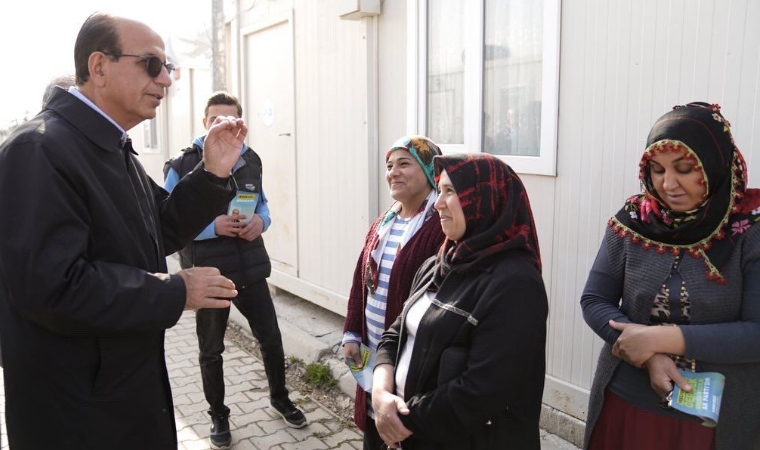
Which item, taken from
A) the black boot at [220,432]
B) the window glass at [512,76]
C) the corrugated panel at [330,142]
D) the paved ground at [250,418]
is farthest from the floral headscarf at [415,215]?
the corrugated panel at [330,142]

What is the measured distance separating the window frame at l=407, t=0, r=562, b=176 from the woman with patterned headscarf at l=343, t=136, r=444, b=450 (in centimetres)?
76

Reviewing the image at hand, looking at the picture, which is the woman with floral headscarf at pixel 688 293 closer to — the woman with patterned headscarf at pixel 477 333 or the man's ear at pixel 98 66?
the woman with patterned headscarf at pixel 477 333

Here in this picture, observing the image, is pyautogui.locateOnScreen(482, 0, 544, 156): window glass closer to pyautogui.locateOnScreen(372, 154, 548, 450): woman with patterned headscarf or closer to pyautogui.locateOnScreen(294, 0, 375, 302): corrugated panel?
pyautogui.locateOnScreen(294, 0, 375, 302): corrugated panel

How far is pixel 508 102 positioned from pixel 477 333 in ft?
6.98

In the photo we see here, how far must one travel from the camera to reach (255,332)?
4027 mm

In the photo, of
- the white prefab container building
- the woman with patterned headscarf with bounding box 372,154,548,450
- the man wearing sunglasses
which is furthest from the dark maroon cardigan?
the white prefab container building

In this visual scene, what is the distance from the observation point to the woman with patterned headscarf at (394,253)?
268cm

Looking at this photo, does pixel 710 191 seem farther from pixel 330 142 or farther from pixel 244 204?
pixel 330 142

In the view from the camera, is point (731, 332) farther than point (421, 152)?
No

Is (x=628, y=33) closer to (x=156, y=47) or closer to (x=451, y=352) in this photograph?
(x=451, y=352)

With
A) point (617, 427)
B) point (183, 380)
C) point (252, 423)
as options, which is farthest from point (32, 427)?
point (183, 380)

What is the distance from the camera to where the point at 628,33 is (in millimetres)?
2932

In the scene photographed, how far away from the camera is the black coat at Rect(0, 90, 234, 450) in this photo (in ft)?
5.61

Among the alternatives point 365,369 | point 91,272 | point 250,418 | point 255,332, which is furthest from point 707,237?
point 250,418
